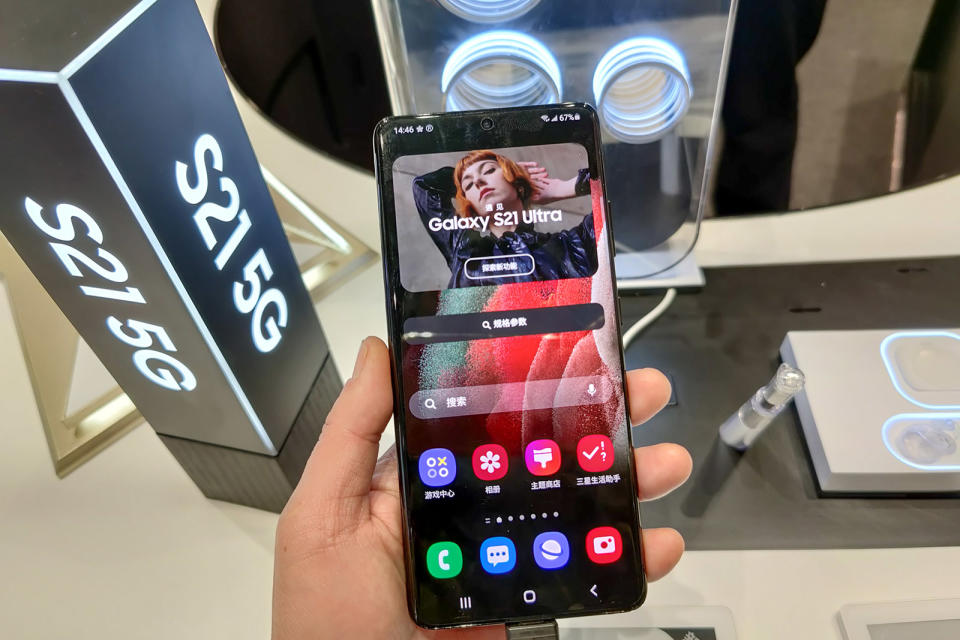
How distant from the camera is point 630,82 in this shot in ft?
1.63

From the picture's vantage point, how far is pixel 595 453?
14.4 inches

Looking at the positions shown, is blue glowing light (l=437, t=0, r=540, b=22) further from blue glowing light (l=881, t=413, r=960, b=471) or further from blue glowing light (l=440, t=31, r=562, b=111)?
blue glowing light (l=881, t=413, r=960, b=471)

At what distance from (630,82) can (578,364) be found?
9.6 inches

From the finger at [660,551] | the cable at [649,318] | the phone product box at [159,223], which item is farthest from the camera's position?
the cable at [649,318]

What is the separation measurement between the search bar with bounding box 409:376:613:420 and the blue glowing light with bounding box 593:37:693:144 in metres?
0.22

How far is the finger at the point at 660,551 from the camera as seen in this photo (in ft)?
1.18

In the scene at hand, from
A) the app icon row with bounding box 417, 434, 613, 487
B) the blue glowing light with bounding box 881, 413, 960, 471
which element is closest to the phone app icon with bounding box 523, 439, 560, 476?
the app icon row with bounding box 417, 434, 613, 487

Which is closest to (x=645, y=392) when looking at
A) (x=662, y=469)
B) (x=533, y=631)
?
(x=662, y=469)

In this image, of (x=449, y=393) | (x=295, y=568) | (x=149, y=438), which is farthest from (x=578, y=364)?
(x=149, y=438)

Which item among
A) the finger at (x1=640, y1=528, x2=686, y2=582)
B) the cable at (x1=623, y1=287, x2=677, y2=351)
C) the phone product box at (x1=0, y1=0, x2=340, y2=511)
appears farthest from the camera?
the cable at (x1=623, y1=287, x2=677, y2=351)

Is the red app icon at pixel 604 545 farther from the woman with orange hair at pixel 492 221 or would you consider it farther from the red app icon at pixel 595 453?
the woman with orange hair at pixel 492 221

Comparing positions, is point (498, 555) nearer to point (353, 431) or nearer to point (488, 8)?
point (353, 431)

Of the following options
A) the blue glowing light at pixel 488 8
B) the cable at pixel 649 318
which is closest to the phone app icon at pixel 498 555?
the cable at pixel 649 318

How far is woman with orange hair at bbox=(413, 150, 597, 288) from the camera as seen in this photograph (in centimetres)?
37
